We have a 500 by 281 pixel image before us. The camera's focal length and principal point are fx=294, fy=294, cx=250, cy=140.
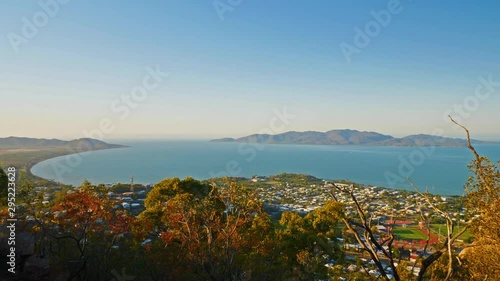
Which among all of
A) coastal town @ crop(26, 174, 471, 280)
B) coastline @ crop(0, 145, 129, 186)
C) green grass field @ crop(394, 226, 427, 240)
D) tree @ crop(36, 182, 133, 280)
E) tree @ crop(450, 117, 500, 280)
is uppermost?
tree @ crop(450, 117, 500, 280)

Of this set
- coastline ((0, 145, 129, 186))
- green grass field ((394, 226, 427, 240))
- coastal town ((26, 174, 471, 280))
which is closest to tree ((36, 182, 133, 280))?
coastal town ((26, 174, 471, 280))

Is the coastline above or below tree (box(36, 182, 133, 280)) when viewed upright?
below

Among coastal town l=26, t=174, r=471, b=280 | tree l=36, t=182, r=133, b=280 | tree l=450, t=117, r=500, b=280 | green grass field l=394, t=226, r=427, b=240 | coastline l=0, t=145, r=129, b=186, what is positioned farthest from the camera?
coastline l=0, t=145, r=129, b=186

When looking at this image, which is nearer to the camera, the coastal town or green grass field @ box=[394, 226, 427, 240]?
the coastal town

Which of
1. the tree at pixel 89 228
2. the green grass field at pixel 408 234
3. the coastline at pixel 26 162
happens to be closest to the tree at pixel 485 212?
the tree at pixel 89 228

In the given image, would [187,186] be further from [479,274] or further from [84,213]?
[479,274]

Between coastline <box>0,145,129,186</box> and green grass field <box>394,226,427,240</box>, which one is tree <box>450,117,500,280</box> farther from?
green grass field <box>394,226,427,240</box>

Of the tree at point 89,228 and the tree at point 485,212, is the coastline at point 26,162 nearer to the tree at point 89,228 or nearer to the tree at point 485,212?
the tree at point 89,228

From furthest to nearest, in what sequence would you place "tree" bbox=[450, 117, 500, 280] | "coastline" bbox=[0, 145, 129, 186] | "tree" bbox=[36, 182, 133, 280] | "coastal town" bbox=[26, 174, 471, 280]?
"coastline" bbox=[0, 145, 129, 186] < "coastal town" bbox=[26, 174, 471, 280] < "tree" bbox=[36, 182, 133, 280] < "tree" bbox=[450, 117, 500, 280]

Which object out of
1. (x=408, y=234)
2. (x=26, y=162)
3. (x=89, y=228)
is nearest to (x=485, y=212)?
(x=89, y=228)

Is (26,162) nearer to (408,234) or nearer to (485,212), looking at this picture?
(408,234)
